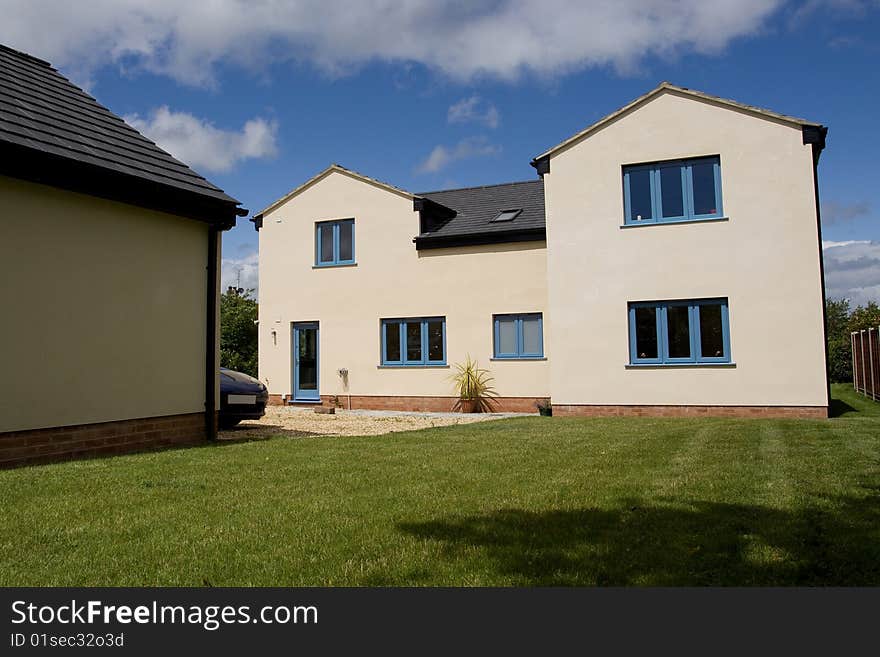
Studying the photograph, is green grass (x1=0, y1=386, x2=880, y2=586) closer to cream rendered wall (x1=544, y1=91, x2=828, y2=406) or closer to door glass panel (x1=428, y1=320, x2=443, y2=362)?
cream rendered wall (x1=544, y1=91, x2=828, y2=406)

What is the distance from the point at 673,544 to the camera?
4.35 m

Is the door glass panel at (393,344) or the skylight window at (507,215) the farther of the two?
the door glass panel at (393,344)

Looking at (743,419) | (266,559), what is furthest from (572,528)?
(743,419)

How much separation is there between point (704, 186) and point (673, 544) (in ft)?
39.7

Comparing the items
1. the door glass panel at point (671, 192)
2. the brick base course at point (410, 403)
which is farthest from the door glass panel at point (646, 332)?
the brick base course at point (410, 403)

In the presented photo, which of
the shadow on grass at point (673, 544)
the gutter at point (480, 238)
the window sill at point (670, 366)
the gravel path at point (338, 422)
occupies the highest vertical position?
the gutter at point (480, 238)

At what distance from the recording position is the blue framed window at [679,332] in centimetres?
1459

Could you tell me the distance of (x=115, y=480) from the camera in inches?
275

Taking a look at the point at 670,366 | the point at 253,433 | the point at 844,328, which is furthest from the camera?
the point at 844,328

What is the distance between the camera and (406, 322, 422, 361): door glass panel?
62.8 feet

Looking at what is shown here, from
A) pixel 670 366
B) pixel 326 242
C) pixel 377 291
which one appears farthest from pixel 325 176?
pixel 670 366

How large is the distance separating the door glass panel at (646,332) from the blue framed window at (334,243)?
839 cm

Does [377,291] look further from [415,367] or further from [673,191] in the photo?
[673,191]

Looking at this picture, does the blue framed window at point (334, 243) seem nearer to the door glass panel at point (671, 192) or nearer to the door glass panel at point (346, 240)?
the door glass panel at point (346, 240)
